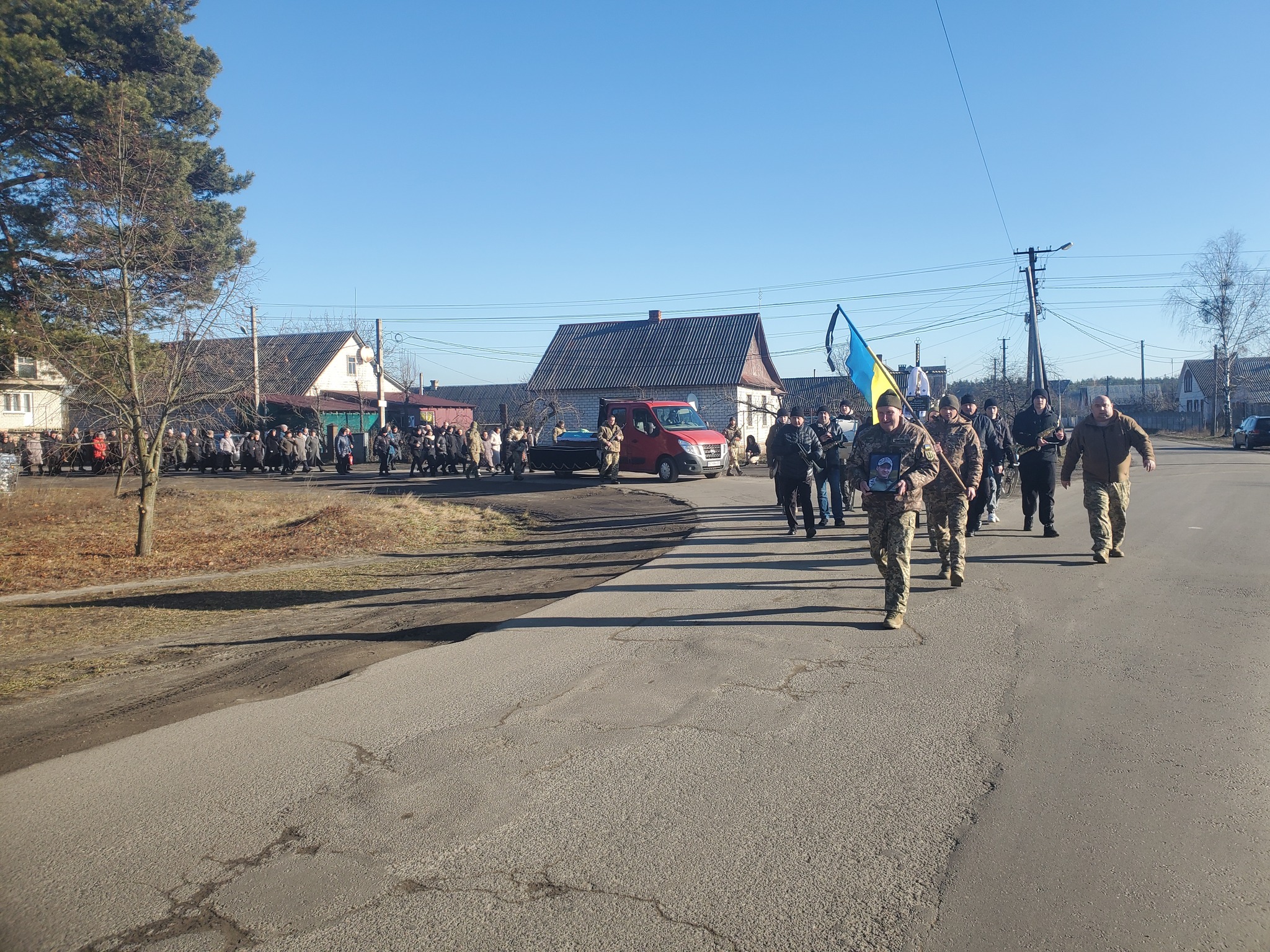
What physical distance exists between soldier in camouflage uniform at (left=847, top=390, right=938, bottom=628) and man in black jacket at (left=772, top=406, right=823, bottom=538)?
4.36 m

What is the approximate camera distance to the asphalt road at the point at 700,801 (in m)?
3.24

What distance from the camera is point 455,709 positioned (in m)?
5.59

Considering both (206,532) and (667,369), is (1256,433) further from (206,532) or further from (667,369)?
(206,532)

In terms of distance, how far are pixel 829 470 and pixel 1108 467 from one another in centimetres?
405

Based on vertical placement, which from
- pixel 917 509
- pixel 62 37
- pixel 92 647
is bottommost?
pixel 92 647

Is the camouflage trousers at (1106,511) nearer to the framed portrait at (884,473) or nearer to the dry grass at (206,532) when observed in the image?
the framed portrait at (884,473)

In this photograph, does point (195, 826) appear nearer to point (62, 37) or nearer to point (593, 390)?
point (62, 37)

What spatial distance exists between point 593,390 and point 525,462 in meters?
19.4

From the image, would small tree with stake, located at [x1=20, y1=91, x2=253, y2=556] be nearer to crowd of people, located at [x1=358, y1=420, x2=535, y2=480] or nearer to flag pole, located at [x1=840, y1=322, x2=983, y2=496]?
flag pole, located at [x1=840, y1=322, x2=983, y2=496]

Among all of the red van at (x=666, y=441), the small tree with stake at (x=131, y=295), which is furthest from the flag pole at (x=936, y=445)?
the red van at (x=666, y=441)

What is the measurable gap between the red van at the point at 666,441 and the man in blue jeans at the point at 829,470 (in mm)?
11374

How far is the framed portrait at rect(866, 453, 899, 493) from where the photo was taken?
7559 mm

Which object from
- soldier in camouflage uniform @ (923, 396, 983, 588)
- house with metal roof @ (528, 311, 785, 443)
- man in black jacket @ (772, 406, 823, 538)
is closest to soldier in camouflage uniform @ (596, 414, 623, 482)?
man in black jacket @ (772, 406, 823, 538)

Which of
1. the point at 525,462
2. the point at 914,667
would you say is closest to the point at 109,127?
the point at 914,667
